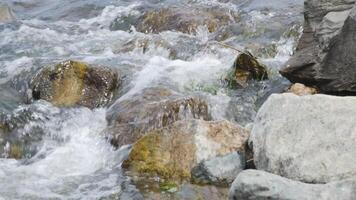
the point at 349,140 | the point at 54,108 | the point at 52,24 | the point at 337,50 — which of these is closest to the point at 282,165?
the point at 349,140

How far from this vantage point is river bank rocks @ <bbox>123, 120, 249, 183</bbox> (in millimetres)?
6379

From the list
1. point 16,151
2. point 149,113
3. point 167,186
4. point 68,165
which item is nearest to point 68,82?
point 16,151

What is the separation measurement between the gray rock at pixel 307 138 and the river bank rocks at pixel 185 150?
1.80 feet

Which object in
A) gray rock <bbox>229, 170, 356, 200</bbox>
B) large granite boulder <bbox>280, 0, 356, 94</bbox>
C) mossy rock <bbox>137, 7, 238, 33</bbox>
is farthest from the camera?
mossy rock <bbox>137, 7, 238, 33</bbox>

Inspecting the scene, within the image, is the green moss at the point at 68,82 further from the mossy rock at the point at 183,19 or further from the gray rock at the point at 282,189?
the gray rock at the point at 282,189

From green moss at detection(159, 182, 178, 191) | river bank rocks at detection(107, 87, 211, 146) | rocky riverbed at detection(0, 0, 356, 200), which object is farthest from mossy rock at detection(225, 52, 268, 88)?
green moss at detection(159, 182, 178, 191)

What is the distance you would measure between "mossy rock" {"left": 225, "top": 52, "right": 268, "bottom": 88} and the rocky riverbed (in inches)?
0.7

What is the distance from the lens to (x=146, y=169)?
259 inches

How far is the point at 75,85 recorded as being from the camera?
9602 mm

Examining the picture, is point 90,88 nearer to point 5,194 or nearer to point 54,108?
point 54,108

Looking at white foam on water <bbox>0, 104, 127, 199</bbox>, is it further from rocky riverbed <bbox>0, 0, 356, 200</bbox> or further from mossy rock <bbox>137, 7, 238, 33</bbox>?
mossy rock <bbox>137, 7, 238, 33</bbox>

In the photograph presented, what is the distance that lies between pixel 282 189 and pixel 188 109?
3793mm

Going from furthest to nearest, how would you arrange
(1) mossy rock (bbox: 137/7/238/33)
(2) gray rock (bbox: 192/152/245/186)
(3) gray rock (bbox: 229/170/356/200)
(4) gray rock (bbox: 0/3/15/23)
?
(4) gray rock (bbox: 0/3/15/23) < (1) mossy rock (bbox: 137/7/238/33) < (2) gray rock (bbox: 192/152/245/186) < (3) gray rock (bbox: 229/170/356/200)

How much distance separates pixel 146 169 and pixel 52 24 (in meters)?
10.0
